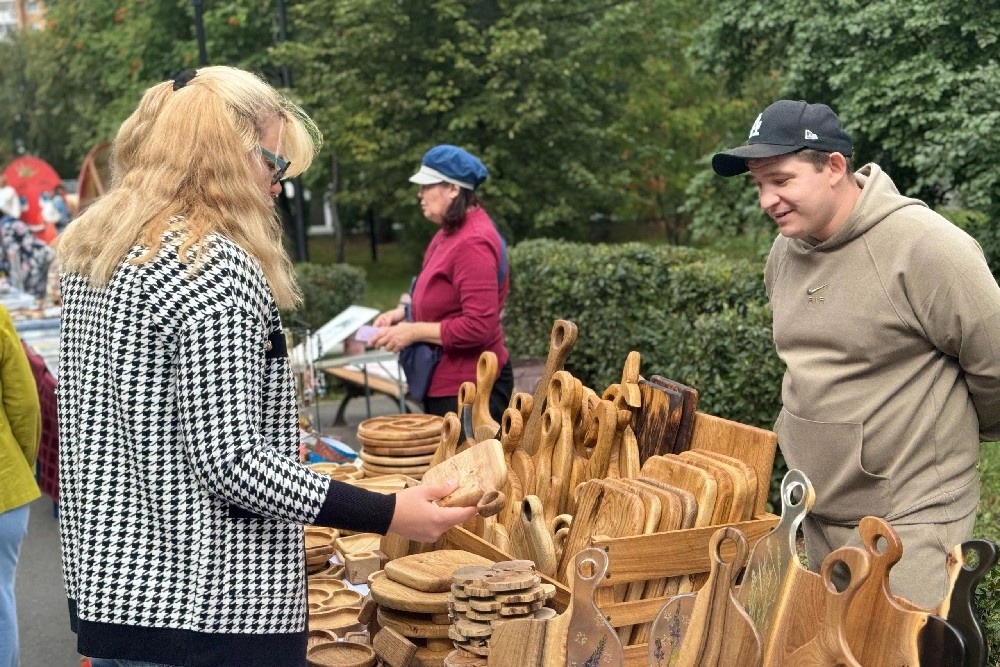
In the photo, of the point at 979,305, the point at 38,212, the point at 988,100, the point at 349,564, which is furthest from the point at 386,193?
the point at 979,305

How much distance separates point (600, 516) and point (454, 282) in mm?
2090

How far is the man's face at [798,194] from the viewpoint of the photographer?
7.24 ft

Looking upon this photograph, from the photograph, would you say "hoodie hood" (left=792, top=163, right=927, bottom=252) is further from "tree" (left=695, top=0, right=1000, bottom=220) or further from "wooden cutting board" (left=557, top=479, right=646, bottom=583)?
"tree" (left=695, top=0, right=1000, bottom=220)

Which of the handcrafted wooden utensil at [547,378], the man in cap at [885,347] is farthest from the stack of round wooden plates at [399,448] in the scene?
the man in cap at [885,347]

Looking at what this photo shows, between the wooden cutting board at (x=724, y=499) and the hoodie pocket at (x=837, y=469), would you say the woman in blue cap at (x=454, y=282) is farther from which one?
the wooden cutting board at (x=724, y=499)

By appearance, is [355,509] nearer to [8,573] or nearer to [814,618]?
[814,618]

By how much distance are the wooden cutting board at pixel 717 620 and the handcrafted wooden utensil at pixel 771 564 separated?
0.02m

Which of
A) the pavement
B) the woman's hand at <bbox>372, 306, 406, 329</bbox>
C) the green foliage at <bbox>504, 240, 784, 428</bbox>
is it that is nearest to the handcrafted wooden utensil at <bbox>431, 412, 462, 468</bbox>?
the woman's hand at <bbox>372, 306, 406, 329</bbox>

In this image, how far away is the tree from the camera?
685 centimetres

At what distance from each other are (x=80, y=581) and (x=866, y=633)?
1.19 meters

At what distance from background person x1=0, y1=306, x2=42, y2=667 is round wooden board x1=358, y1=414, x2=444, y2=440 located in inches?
41.8

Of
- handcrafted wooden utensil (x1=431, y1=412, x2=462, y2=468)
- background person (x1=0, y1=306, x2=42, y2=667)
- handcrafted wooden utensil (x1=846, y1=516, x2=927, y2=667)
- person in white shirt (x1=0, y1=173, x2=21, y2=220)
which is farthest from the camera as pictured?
person in white shirt (x1=0, y1=173, x2=21, y2=220)

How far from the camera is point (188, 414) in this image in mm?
1624

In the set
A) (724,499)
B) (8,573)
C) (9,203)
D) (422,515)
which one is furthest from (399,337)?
(9,203)
